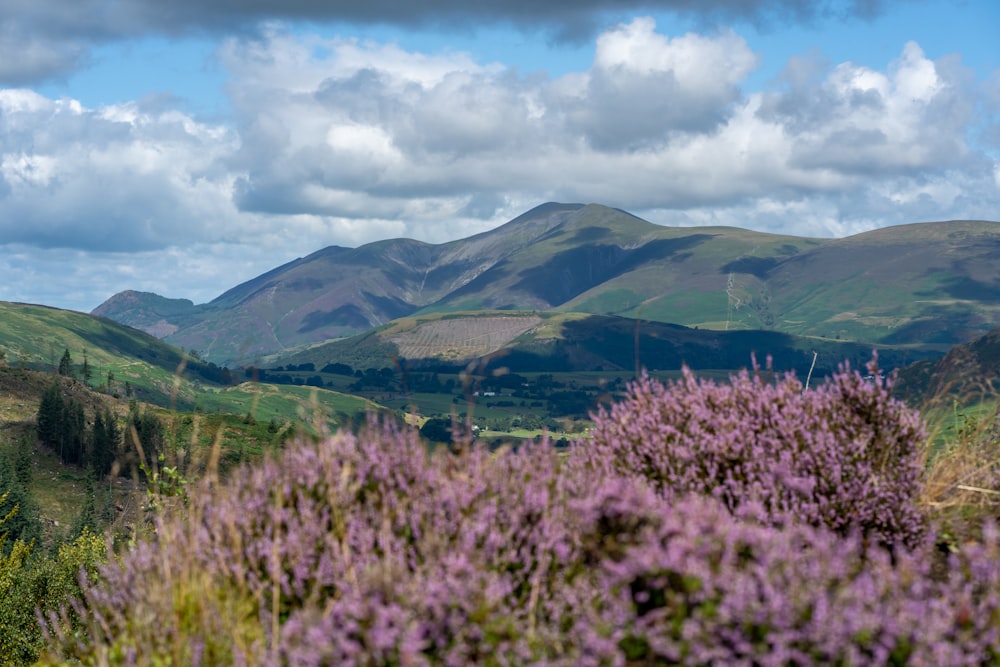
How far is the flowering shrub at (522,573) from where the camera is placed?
490 cm

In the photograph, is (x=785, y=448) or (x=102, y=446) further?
(x=102, y=446)

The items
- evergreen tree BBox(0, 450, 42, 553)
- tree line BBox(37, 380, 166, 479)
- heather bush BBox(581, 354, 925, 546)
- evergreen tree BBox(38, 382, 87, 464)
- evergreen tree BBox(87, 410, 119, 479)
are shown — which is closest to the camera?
heather bush BBox(581, 354, 925, 546)

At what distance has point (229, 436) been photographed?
144 meters

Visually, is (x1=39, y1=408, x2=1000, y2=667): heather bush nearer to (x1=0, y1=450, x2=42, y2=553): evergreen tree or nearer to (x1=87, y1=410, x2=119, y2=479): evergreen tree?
(x1=0, y1=450, x2=42, y2=553): evergreen tree

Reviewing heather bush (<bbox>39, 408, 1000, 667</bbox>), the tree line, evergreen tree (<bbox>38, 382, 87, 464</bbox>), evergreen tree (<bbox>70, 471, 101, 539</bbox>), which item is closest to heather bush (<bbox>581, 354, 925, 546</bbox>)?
heather bush (<bbox>39, 408, 1000, 667</bbox>)

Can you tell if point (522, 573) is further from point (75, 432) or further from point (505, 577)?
point (75, 432)

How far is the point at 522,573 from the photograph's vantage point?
6.15 m

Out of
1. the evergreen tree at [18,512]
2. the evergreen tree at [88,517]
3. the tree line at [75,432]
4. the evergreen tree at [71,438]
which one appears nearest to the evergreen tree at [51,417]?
the tree line at [75,432]

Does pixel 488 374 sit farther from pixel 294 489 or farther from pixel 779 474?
pixel 779 474

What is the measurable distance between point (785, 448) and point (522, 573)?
112 inches

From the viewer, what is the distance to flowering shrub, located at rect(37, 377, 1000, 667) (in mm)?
4898

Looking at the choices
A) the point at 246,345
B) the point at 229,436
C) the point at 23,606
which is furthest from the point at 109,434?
the point at 246,345

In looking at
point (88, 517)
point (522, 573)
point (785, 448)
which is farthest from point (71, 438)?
point (522, 573)

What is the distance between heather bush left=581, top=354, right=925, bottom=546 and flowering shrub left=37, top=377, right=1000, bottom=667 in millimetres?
55
